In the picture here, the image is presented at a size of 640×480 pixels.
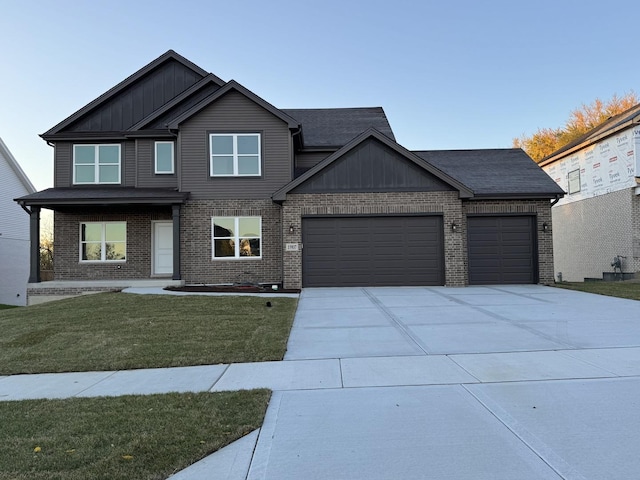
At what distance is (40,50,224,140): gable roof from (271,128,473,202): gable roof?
6262 mm

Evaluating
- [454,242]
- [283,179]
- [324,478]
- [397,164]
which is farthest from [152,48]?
[324,478]

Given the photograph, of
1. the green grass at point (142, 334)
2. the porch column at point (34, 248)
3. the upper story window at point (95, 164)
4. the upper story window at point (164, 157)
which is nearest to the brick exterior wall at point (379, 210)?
the green grass at point (142, 334)

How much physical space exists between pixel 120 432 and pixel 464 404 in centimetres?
312

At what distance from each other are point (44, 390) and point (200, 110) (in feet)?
41.0

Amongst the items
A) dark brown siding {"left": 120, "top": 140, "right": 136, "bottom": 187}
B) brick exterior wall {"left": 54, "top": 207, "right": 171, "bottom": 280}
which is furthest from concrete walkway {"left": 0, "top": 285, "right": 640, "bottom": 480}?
dark brown siding {"left": 120, "top": 140, "right": 136, "bottom": 187}

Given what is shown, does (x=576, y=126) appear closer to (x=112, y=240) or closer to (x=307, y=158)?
(x=307, y=158)

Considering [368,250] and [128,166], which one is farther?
[128,166]

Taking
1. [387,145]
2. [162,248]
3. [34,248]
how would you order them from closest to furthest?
1. [387,145]
2. [34,248]
3. [162,248]

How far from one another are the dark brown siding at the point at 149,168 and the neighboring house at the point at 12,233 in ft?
40.4

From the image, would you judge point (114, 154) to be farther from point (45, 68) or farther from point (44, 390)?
point (44, 390)

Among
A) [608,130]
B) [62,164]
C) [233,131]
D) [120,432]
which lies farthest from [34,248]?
[608,130]

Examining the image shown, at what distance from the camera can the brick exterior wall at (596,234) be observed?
1845 cm

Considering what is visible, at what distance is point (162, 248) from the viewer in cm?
1645

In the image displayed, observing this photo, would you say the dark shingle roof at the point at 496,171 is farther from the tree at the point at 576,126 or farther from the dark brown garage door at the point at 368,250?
the tree at the point at 576,126
